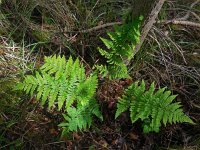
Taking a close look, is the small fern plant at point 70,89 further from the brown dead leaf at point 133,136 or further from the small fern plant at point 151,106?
the brown dead leaf at point 133,136

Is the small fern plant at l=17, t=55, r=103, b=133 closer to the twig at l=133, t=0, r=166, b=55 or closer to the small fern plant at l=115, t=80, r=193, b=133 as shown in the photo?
the small fern plant at l=115, t=80, r=193, b=133

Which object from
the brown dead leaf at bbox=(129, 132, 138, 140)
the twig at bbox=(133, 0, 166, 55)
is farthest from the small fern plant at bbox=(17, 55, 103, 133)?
the twig at bbox=(133, 0, 166, 55)

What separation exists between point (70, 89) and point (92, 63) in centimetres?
55

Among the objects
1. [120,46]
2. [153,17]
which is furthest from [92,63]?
[153,17]

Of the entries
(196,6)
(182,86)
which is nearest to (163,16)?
(196,6)

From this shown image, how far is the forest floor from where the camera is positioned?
253 cm

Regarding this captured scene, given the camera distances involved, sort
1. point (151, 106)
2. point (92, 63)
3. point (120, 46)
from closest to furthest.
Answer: point (151, 106) → point (120, 46) → point (92, 63)

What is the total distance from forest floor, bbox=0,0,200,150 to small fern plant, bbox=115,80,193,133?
211mm

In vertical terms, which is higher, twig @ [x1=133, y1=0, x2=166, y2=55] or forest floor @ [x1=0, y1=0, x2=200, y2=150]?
twig @ [x1=133, y1=0, x2=166, y2=55]

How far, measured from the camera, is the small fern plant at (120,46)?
2.40 metres

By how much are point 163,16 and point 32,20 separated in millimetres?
1274

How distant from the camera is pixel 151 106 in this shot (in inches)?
93.8

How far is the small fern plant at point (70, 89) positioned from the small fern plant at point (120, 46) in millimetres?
208

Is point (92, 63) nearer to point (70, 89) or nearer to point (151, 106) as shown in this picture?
point (70, 89)
